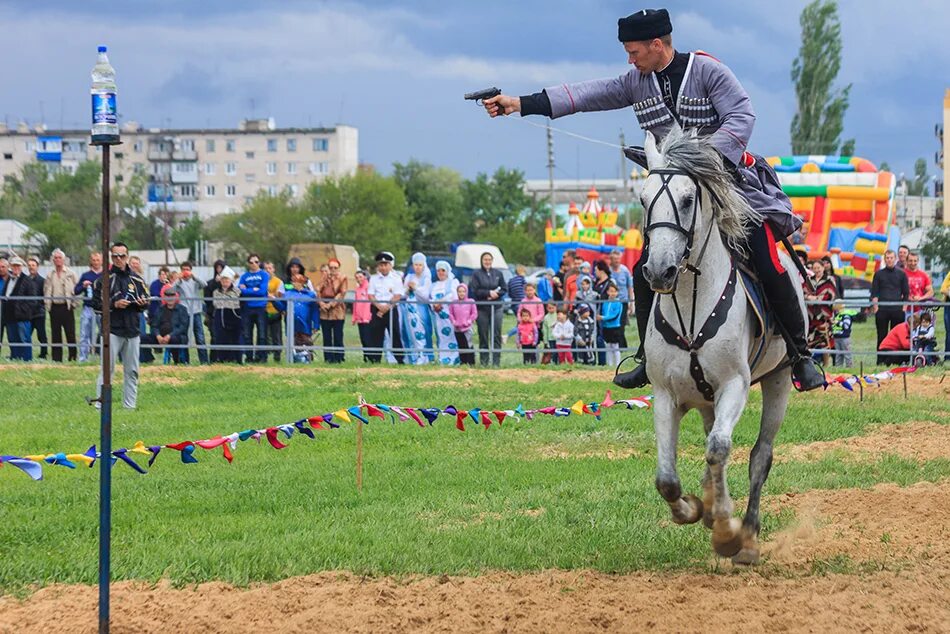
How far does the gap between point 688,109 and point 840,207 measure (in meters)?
29.9

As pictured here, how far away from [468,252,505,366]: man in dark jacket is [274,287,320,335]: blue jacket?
2932 mm

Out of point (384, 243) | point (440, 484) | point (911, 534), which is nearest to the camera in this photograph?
point (911, 534)

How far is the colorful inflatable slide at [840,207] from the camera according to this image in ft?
119

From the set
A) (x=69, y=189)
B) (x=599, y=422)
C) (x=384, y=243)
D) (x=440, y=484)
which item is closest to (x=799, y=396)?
(x=599, y=422)

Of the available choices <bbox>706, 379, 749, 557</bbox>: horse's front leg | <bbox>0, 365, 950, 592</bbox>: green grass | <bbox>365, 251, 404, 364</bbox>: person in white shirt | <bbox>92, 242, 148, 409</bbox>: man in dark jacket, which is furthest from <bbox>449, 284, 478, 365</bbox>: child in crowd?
<bbox>706, 379, 749, 557</bbox>: horse's front leg

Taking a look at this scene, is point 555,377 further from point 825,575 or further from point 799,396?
point 825,575

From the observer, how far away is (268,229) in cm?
8606

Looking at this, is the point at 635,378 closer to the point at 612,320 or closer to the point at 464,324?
the point at 612,320

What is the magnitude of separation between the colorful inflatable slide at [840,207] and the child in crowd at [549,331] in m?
16.5

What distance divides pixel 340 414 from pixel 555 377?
31.3 ft

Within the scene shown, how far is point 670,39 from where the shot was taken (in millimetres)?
7941

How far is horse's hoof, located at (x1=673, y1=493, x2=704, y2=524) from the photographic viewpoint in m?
7.85

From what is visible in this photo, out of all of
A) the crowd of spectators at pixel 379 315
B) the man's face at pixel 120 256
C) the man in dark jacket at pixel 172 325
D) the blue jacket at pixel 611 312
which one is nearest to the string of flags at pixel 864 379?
the crowd of spectators at pixel 379 315

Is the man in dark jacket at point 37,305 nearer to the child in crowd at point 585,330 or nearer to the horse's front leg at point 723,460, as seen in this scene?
the child in crowd at point 585,330
